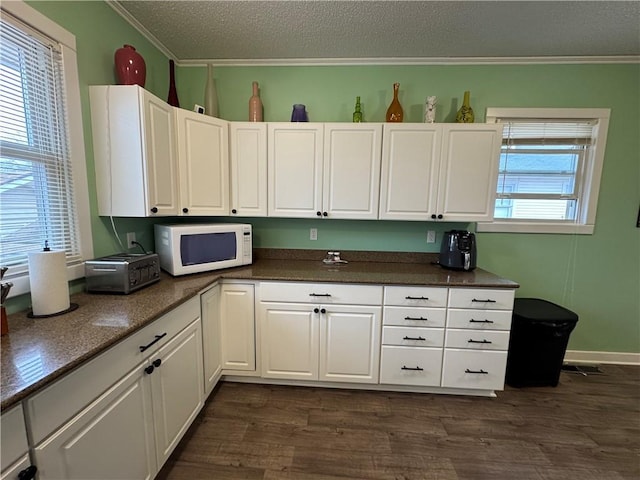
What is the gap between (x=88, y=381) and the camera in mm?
981

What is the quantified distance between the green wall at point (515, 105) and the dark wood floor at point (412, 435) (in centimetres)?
74

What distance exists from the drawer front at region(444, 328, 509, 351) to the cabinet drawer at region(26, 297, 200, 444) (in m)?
1.87

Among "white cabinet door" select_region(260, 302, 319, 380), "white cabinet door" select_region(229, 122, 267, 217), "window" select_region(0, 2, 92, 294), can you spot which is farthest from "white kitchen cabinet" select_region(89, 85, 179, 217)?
"white cabinet door" select_region(260, 302, 319, 380)

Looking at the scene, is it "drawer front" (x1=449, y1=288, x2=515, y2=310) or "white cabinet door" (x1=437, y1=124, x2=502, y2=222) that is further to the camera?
"white cabinet door" (x1=437, y1=124, x2=502, y2=222)

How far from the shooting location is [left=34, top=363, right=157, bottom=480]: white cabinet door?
0.87 metres

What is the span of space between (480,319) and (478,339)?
6.1 inches

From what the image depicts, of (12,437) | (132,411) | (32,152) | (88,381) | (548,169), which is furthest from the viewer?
(548,169)

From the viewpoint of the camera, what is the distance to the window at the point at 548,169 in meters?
2.39

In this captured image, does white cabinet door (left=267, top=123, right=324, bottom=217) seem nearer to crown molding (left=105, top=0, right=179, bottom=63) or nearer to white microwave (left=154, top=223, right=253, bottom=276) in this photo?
white microwave (left=154, top=223, right=253, bottom=276)

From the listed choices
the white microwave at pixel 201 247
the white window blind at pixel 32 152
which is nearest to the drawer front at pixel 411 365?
the white microwave at pixel 201 247

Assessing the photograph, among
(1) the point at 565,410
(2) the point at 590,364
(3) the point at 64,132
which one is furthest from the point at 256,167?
(2) the point at 590,364

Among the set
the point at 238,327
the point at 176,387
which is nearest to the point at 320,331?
the point at 238,327

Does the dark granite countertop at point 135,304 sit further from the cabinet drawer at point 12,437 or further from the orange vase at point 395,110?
the orange vase at point 395,110

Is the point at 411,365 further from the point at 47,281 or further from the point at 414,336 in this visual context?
the point at 47,281
